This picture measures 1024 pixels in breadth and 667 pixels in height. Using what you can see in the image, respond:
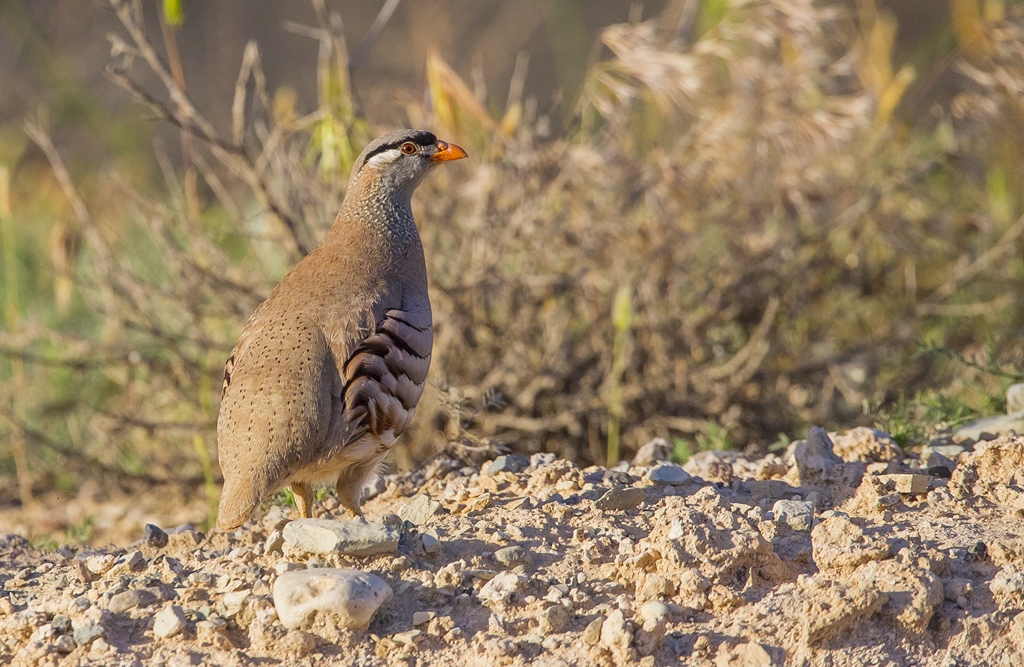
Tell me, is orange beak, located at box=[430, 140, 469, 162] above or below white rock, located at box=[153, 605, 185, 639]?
above

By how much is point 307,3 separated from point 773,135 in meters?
14.7

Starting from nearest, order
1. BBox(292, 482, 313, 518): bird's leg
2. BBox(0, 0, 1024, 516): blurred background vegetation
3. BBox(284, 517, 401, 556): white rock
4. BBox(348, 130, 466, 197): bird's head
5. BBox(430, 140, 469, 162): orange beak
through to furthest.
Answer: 1. BBox(284, 517, 401, 556): white rock
2. BBox(292, 482, 313, 518): bird's leg
3. BBox(348, 130, 466, 197): bird's head
4. BBox(430, 140, 469, 162): orange beak
5. BBox(0, 0, 1024, 516): blurred background vegetation

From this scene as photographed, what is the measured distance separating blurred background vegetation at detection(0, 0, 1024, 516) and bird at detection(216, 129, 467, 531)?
1159 millimetres

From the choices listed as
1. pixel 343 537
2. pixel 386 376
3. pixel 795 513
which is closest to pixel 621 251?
pixel 386 376

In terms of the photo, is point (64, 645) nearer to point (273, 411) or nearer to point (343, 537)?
point (343, 537)

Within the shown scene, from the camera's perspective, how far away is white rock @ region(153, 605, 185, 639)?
3353mm

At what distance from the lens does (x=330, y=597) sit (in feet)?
10.8

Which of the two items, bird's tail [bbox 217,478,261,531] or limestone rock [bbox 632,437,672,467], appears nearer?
bird's tail [bbox 217,478,261,531]

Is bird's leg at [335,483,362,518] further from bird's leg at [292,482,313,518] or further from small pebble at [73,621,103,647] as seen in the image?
small pebble at [73,621,103,647]

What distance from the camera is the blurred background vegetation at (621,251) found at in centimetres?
628

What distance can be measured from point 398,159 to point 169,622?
246 centimetres

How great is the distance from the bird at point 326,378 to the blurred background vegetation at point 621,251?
3.80 ft

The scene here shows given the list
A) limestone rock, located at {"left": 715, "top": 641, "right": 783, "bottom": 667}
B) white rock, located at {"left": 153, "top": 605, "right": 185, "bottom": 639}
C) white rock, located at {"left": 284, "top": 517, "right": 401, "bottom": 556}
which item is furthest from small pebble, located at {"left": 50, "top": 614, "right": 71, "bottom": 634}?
limestone rock, located at {"left": 715, "top": 641, "right": 783, "bottom": 667}

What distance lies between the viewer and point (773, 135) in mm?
6520
